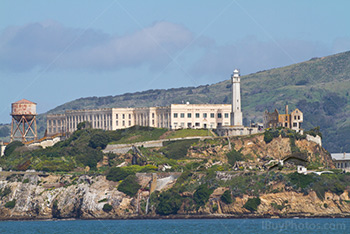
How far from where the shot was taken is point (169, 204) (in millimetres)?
162750

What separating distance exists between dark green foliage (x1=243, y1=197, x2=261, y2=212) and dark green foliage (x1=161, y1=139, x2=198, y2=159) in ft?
99.0

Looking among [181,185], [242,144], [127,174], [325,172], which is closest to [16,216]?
[127,174]

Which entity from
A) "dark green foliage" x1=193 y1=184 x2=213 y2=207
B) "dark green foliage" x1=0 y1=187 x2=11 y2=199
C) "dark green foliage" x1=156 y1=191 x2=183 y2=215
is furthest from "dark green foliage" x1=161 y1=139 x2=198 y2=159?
"dark green foliage" x1=0 y1=187 x2=11 y2=199

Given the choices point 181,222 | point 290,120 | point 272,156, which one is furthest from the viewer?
point 290,120

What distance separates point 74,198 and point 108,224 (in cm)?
1804

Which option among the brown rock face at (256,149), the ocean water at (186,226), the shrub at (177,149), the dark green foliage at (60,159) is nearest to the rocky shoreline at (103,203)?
the ocean water at (186,226)

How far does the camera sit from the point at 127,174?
175 metres

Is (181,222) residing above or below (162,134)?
below

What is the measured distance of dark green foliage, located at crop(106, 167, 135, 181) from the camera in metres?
174

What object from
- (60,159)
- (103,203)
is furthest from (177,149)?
(60,159)

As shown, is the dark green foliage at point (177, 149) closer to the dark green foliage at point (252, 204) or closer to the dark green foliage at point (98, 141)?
the dark green foliage at point (98, 141)

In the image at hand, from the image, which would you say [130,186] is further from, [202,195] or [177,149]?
[177,149]

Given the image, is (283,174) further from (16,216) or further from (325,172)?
(16,216)

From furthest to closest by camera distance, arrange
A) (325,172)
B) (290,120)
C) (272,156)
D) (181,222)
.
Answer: (290,120), (272,156), (325,172), (181,222)
